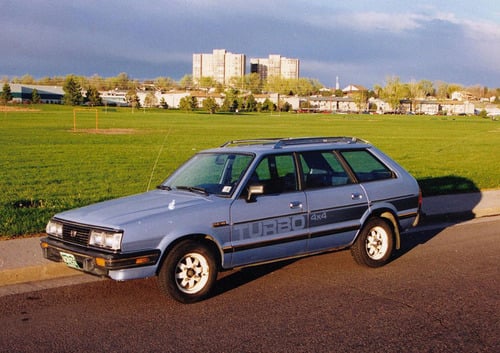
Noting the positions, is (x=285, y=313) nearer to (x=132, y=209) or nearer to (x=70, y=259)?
(x=132, y=209)

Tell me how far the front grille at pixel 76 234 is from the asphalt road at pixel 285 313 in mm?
621

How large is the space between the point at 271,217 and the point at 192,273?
1066 mm

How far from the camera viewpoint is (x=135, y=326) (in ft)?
18.4

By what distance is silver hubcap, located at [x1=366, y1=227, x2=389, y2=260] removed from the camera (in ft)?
25.6

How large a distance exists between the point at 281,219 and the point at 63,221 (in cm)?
226

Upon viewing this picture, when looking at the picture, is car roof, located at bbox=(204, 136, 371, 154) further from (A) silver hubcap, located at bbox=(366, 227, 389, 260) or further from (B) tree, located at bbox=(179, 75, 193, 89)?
(B) tree, located at bbox=(179, 75, 193, 89)

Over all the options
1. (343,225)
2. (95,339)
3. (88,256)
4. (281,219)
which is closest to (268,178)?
(281,219)

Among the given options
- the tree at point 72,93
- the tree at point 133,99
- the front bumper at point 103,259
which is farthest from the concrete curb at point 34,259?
the tree at point 133,99

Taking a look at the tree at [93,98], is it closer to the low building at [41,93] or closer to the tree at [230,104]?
the low building at [41,93]

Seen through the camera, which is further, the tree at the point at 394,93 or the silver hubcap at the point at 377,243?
the tree at the point at 394,93

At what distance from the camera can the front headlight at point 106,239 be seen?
5.88 metres

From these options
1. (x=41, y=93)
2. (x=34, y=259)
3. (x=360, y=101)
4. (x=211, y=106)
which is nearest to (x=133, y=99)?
(x=211, y=106)

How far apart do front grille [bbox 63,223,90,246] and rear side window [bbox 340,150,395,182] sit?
3.30 meters

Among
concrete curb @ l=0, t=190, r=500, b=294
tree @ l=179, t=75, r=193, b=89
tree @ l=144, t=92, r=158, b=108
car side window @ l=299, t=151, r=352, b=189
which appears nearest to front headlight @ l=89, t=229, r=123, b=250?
concrete curb @ l=0, t=190, r=500, b=294
